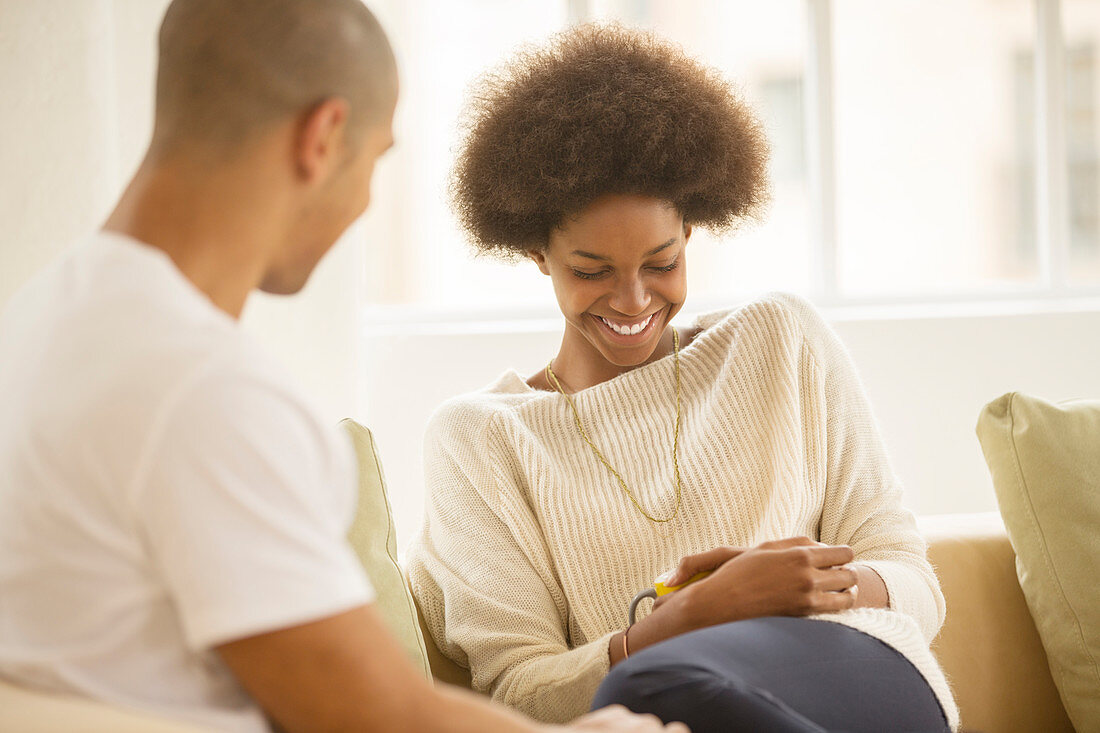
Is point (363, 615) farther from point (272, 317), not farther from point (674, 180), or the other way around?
point (272, 317)

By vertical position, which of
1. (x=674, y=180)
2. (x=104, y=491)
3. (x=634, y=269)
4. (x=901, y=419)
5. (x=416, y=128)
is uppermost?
(x=416, y=128)

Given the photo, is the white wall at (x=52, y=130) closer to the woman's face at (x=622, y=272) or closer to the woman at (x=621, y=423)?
the woman at (x=621, y=423)

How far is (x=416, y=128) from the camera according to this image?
3760 millimetres

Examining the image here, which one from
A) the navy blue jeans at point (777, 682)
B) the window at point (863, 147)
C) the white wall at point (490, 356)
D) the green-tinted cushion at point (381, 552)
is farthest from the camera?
the window at point (863, 147)

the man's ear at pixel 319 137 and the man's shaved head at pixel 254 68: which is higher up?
the man's shaved head at pixel 254 68

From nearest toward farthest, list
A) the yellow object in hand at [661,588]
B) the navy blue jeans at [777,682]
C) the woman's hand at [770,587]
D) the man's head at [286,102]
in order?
the man's head at [286,102] < the navy blue jeans at [777,682] < the woman's hand at [770,587] < the yellow object in hand at [661,588]

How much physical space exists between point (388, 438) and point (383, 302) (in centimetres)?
53

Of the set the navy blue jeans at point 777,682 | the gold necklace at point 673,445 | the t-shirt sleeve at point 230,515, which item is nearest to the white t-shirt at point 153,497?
the t-shirt sleeve at point 230,515

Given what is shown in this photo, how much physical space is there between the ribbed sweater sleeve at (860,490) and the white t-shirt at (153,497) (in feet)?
3.64

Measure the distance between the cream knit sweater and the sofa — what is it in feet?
0.39

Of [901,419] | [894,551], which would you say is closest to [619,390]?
[894,551]

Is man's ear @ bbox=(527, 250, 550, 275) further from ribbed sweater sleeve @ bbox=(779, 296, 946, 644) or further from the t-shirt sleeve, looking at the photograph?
the t-shirt sleeve

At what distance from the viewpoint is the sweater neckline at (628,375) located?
1986 mm

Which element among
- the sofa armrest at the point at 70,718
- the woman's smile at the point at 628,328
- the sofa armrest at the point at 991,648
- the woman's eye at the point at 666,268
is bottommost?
the sofa armrest at the point at 991,648
